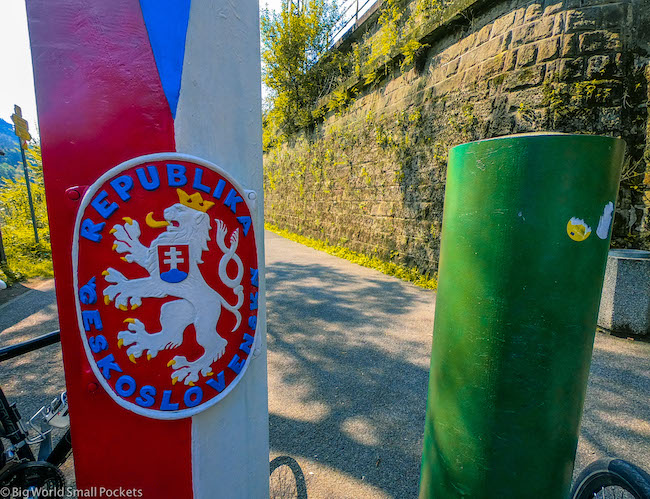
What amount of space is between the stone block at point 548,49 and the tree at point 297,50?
7.66 m

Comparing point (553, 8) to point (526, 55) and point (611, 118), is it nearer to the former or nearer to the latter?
point (526, 55)

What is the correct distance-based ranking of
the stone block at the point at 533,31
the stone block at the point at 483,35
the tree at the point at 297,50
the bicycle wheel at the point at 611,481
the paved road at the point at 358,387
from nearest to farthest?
the bicycle wheel at the point at 611,481
the paved road at the point at 358,387
the stone block at the point at 533,31
the stone block at the point at 483,35
the tree at the point at 297,50

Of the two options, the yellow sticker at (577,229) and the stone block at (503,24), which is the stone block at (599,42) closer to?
the stone block at (503,24)

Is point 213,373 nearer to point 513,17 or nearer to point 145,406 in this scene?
point 145,406

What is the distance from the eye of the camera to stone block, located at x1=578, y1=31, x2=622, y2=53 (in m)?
3.93

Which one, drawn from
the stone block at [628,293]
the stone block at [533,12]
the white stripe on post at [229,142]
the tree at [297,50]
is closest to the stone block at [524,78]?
the stone block at [533,12]

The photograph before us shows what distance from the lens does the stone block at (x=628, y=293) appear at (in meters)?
3.47

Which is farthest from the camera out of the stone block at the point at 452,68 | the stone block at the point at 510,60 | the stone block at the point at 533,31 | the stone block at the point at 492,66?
the stone block at the point at 452,68

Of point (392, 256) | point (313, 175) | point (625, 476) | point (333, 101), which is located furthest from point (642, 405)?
point (313, 175)

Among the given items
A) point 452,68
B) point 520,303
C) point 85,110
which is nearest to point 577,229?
point 520,303

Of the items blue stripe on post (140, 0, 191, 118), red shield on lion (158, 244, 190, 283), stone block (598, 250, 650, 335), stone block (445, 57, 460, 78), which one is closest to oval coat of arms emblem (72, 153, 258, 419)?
red shield on lion (158, 244, 190, 283)

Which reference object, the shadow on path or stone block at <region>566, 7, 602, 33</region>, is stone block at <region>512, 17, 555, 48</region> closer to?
stone block at <region>566, 7, 602, 33</region>

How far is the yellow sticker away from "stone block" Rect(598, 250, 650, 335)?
10.9ft

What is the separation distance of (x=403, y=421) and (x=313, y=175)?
353 inches
